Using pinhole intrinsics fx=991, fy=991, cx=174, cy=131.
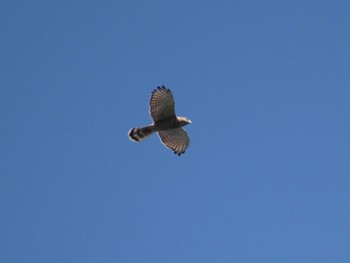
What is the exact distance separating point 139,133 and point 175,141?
78.8 inches

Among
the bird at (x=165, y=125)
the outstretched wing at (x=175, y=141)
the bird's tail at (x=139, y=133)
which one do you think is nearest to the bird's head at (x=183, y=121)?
the bird at (x=165, y=125)

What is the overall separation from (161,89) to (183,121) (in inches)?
80.0

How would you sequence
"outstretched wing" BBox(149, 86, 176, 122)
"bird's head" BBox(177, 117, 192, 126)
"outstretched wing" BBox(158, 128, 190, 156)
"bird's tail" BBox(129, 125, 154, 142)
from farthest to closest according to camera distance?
"outstretched wing" BBox(158, 128, 190, 156)
"bird's head" BBox(177, 117, 192, 126)
"bird's tail" BBox(129, 125, 154, 142)
"outstretched wing" BBox(149, 86, 176, 122)

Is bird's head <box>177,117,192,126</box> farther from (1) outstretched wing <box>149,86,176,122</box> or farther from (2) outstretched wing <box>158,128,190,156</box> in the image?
(2) outstretched wing <box>158,128,190,156</box>

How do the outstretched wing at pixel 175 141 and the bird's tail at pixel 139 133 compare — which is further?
the outstretched wing at pixel 175 141

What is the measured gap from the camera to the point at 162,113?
41.8 metres

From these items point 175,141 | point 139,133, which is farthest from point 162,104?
A: point 175,141

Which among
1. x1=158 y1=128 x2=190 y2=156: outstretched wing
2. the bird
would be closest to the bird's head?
the bird

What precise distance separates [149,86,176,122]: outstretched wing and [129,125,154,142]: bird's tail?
0.48 m

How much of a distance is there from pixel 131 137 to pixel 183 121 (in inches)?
91.4

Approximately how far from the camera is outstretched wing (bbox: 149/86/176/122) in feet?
135

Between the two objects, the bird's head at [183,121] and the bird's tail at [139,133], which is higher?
the bird's head at [183,121]

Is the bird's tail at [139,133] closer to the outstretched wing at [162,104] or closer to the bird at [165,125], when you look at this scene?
the bird at [165,125]

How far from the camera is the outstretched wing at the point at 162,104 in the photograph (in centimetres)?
4103
